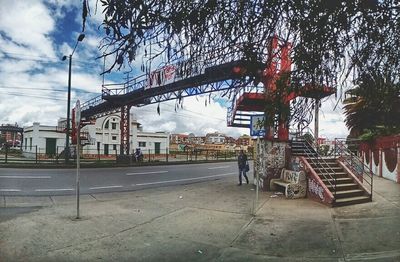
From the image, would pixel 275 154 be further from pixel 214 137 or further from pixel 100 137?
pixel 214 137

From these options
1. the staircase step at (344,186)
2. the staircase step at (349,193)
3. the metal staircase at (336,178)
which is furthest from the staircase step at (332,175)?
the staircase step at (349,193)

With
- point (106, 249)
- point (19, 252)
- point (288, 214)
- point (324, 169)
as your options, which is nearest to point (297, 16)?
point (106, 249)

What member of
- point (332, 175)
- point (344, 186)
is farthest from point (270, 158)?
point (344, 186)

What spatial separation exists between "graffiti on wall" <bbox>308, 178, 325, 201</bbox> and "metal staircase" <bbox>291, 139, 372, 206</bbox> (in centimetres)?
27

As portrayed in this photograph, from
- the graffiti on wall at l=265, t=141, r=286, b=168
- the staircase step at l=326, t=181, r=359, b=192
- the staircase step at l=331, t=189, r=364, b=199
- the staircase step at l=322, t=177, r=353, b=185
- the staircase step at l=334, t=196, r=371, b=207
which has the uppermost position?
the graffiti on wall at l=265, t=141, r=286, b=168

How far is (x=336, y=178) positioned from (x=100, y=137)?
5041cm

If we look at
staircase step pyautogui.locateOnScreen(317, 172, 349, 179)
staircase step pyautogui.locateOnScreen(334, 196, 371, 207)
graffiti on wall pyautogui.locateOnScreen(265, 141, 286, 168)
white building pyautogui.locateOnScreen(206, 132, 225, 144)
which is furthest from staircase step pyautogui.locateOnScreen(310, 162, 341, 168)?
white building pyautogui.locateOnScreen(206, 132, 225, 144)

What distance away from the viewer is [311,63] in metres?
4.66

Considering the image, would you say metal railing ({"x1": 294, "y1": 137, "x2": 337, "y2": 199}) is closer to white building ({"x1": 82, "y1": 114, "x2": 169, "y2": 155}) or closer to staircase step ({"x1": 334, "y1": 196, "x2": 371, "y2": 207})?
staircase step ({"x1": 334, "y1": 196, "x2": 371, "y2": 207})

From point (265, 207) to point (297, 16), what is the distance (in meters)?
7.39

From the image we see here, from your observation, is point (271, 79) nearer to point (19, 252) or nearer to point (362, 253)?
point (362, 253)

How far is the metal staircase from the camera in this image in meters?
11.6

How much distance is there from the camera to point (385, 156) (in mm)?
19500

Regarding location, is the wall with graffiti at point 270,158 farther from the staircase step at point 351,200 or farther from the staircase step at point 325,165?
the staircase step at point 351,200
